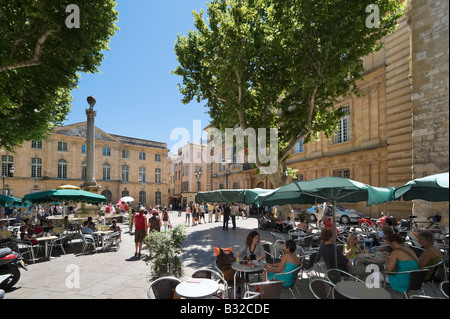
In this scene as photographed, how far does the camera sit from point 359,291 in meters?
3.30

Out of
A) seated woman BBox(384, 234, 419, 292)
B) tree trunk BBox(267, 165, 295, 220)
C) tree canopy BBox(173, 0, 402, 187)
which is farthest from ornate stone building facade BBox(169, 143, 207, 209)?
seated woman BBox(384, 234, 419, 292)

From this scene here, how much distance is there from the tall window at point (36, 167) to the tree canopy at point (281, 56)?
3237cm

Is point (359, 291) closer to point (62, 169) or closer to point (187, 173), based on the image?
point (62, 169)

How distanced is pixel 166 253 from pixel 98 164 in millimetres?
40729

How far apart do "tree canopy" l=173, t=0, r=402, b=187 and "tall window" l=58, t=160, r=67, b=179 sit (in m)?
31.7

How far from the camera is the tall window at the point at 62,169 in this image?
1480 inches

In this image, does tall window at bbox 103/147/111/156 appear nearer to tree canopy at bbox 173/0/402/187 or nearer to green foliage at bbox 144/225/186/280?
tree canopy at bbox 173/0/402/187

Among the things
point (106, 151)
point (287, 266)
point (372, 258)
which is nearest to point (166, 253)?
point (287, 266)

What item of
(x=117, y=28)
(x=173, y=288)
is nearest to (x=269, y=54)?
(x=117, y=28)

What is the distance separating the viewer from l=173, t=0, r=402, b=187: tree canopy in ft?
33.8

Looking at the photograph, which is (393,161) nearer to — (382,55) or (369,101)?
(369,101)

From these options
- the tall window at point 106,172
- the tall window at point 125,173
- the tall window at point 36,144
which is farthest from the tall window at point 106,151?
the tall window at point 36,144

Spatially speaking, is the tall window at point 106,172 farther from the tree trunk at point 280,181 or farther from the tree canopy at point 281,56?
the tree trunk at point 280,181

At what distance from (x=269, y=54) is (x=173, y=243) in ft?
34.0
